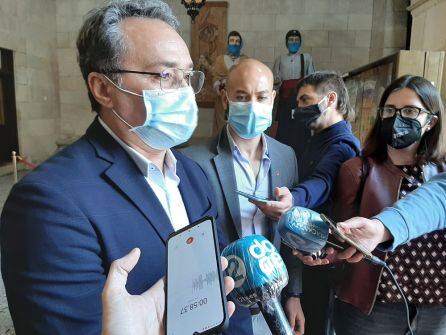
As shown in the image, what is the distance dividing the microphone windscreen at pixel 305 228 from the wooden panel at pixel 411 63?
5.73 ft

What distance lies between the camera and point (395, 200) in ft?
4.41

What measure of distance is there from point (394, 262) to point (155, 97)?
106 cm

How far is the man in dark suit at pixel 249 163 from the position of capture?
153cm

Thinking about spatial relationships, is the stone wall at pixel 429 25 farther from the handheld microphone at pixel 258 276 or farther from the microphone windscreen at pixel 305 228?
the handheld microphone at pixel 258 276

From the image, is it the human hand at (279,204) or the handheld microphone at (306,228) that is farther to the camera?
the human hand at (279,204)

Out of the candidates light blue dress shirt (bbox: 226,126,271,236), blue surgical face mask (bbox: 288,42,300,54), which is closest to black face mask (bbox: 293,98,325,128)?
light blue dress shirt (bbox: 226,126,271,236)

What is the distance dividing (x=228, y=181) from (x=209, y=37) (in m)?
6.41

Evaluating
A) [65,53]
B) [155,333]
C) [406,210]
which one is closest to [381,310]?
[406,210]

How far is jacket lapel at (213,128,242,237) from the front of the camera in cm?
151

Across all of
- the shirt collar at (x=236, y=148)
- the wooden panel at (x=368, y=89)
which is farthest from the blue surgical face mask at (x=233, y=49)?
the shirt collar at (x=236, y=148)

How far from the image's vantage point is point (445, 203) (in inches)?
46.9

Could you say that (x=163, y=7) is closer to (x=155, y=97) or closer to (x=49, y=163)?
(x=155, y=97)

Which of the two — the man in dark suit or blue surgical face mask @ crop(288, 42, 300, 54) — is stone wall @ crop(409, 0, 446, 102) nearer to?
blue surgical face mask @ crop(288, 42, 300, 54)

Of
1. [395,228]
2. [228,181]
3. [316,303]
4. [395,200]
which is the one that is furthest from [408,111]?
[316,303]
